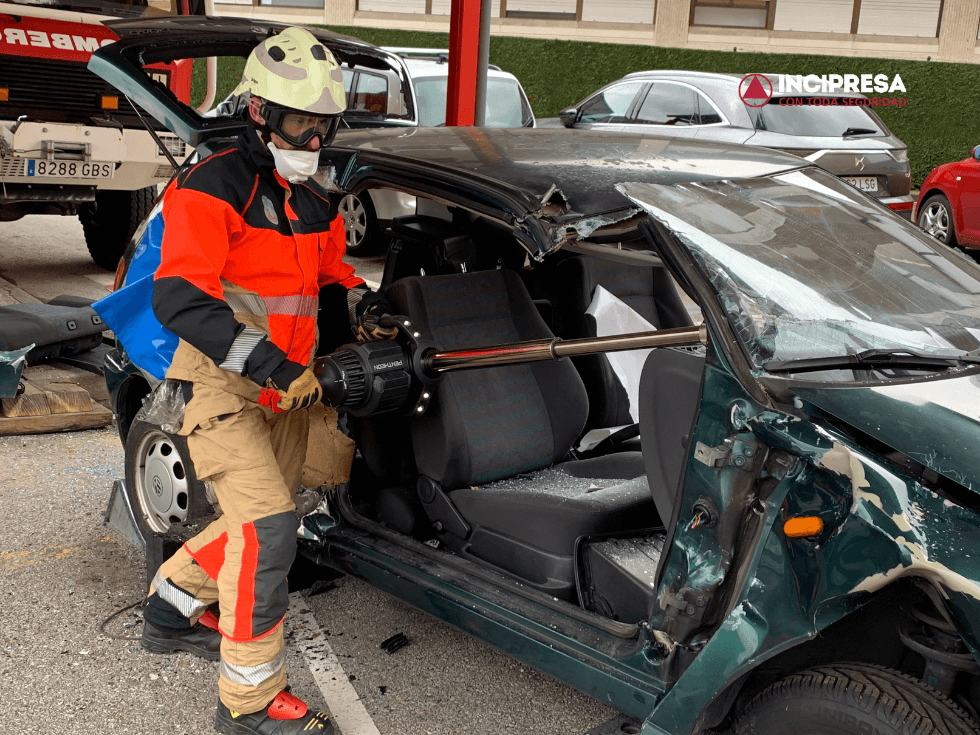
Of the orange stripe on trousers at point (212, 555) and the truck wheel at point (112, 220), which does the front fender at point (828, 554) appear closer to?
the orange stripe on trousers at point (212, 555)

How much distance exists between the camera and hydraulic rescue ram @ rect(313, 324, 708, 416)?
2.86 metres

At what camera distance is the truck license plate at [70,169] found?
7.32m

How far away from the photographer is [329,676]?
310 cm

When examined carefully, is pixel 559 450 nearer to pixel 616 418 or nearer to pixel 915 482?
pixel 616 418

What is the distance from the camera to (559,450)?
336cm

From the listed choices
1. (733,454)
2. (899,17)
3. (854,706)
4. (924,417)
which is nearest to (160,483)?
(733,454)

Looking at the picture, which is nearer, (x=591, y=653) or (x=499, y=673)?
(x=591, y=653)

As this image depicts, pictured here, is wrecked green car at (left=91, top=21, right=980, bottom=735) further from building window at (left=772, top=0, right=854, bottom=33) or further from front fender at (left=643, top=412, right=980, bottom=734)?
building window at (left=772, top=0, right=854, bottom=33)

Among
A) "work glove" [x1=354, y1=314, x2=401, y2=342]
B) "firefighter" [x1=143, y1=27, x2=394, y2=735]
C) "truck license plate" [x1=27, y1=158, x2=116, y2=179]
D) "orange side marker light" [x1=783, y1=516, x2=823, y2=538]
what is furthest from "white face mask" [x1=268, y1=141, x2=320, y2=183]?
"truck license plate" [x1=27, y1=158, x2=116, y2=179]

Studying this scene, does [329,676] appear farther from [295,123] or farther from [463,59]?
[463,59]

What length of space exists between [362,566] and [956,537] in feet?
5.90

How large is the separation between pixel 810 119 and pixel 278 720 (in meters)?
8.30

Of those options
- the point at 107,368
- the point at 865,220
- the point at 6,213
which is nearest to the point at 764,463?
the point at 865,220

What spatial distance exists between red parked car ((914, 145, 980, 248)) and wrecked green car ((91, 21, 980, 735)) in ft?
25.2
